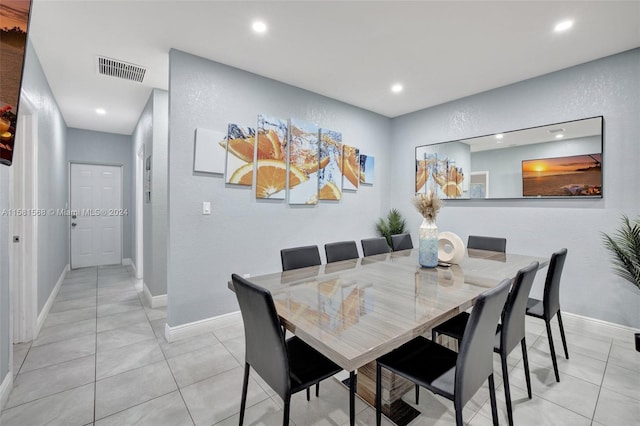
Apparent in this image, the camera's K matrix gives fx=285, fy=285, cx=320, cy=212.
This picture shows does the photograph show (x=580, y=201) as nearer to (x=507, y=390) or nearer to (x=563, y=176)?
(x=563, y=176)

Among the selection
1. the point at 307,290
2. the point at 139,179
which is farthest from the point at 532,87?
the point at 139,179

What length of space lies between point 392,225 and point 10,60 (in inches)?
165

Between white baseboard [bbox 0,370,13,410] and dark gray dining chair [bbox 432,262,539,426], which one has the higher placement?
dark gray dining chair [bbox 432,262,539,426]

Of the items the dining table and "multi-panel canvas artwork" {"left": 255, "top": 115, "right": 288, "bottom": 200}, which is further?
"multi-panel canvas artwork" {"left": 255, "top": 115, "right": 288, "bottom": 200}

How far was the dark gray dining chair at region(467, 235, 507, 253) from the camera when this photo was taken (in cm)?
303

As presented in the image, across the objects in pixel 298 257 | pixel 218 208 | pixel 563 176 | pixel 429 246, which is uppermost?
pixel 563 176

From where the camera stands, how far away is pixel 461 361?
119 centimetres

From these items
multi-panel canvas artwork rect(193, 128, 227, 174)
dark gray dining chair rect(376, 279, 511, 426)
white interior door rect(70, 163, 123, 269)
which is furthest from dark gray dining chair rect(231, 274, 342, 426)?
white interior door rect(70, 163, 123, 269)

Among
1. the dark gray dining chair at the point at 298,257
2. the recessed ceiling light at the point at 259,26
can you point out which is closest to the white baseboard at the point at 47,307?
the dark gray dining chair at the point at 298,257

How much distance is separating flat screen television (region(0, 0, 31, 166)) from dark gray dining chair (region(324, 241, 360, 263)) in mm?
1993

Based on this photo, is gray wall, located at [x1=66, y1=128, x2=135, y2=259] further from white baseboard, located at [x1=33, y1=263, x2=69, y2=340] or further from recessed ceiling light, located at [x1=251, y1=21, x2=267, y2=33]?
recessed ceiling light, located at [x1=251, y1=21, x2=267, y2=33]

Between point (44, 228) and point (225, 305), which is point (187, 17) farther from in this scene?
point (44, 228)

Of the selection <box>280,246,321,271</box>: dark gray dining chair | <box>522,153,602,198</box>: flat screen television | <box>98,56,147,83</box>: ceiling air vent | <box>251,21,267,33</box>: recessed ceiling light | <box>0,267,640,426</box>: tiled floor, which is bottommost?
<box>0,267,640,426</box>: tiled floor

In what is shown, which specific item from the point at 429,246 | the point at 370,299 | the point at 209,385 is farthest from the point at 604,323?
the point at 209,385
